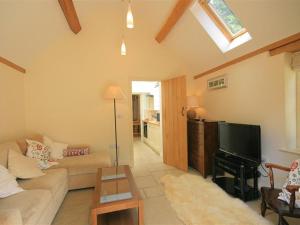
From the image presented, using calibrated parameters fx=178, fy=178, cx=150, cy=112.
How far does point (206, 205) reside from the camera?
7.95 ft

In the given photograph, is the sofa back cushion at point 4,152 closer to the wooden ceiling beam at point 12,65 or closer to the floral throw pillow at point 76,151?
the floral throw pillow at point 76,151

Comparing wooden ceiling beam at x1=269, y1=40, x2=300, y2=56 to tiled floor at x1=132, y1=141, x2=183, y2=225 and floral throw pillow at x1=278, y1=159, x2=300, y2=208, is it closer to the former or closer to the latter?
floral throw pillow at x1=278, y1=159, x2=300, y2=208

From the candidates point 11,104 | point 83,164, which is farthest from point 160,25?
point 11,104

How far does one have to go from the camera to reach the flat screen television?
253cm

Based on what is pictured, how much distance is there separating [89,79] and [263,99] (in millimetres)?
3393

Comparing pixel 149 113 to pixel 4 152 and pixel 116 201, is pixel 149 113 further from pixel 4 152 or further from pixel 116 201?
pixel 116 201

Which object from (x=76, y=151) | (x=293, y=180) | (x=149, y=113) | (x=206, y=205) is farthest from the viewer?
(x=149, y=113)

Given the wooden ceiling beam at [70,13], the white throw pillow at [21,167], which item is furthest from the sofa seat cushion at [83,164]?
the wooden ceiling beam at [70,13]

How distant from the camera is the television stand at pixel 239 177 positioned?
2.57 metres

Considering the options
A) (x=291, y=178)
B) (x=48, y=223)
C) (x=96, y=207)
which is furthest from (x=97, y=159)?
(x=291, y=178)

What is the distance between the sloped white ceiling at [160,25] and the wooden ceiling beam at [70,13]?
15cm

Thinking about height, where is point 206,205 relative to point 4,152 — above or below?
below

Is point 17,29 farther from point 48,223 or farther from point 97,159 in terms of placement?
point 48,223

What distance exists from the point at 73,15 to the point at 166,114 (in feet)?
9.12
